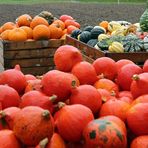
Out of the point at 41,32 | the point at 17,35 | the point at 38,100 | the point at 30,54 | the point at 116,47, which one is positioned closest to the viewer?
the point at 38,100

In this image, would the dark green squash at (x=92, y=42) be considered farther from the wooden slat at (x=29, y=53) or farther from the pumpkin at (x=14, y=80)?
the pumpkin at (x=14, y=80)

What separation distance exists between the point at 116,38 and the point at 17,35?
185cm

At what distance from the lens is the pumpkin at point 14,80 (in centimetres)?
241

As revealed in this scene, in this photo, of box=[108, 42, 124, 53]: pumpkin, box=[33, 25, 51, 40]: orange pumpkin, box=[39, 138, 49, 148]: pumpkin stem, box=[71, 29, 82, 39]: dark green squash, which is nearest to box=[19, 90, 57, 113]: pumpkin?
box=[39, 138, 49, 148]: pumpkin stem

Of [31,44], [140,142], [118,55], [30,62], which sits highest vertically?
[140,142]

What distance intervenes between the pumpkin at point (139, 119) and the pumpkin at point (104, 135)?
4.4 inches

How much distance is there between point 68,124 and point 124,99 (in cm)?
52

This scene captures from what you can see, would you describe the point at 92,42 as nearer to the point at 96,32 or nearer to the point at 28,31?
the point at 96,32

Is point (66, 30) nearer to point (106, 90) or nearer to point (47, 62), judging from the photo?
point (47, 62)

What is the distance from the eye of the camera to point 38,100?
6.81 ft

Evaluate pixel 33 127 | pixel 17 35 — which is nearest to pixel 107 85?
pixel 33 127

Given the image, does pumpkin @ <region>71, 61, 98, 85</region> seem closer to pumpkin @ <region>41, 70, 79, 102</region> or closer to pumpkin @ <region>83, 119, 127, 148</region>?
pumpkin @ <region>41, 70, 79, 102</region>

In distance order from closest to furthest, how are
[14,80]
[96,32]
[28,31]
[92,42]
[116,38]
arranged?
[14,80] → [116,38] → [92,42] → [96,32] → [28,31]

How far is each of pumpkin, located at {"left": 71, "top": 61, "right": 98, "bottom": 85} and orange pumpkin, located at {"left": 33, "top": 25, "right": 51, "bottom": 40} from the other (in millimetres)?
4349
